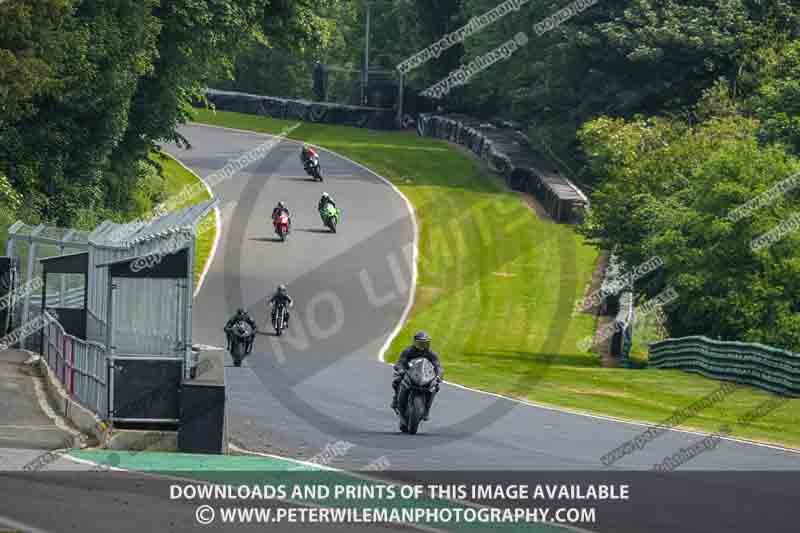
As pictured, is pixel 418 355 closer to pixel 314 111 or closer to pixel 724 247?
pixel 724 247

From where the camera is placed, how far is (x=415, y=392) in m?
19.6

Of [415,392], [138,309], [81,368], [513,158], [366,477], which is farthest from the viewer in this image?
[513,158]

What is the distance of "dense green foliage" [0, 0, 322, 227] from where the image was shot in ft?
119

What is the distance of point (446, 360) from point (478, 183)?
29.4m

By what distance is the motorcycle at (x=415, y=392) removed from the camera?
63.8 feet

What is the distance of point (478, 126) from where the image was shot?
247ft

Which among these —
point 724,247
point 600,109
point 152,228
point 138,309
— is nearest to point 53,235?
point 152,228

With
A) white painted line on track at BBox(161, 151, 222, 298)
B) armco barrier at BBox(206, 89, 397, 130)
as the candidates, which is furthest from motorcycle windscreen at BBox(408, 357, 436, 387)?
armco barrier at BBox(206, 89, 397, 130)

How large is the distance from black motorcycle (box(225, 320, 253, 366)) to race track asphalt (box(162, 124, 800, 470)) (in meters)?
0.49

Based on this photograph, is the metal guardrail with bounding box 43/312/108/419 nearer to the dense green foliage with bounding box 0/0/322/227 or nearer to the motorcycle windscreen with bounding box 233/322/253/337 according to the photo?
the motorcycle windscreen with bounding box 233/322/253/337

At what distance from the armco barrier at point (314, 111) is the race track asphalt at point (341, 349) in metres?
5.49

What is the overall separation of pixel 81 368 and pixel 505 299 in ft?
99.2

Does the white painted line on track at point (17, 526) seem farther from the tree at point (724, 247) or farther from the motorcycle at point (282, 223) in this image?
the motorcycle at point (282, 223)

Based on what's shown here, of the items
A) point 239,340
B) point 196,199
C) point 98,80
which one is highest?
point 98,80
